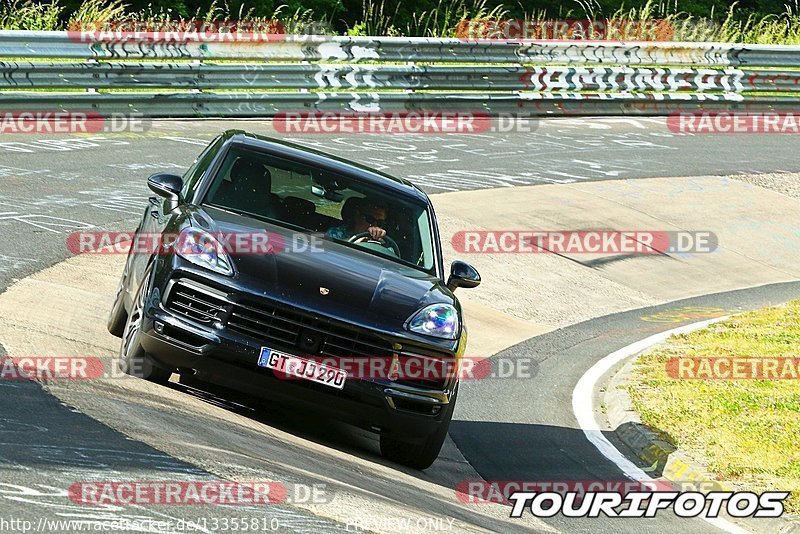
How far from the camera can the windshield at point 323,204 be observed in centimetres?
824

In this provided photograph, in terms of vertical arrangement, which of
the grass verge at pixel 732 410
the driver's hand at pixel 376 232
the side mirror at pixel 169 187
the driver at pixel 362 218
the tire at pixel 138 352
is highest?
the side mirror at pixel 169 187

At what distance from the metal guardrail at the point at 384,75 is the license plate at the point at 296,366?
10.8m

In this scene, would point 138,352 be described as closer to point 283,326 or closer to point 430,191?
point 283,326

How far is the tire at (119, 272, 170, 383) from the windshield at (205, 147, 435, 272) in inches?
39.1

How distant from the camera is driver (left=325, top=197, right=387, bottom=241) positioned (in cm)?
832

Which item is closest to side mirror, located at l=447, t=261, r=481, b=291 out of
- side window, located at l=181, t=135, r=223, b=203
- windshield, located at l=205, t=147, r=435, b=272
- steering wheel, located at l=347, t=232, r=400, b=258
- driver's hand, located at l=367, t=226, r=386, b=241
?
windshield, located at l=205, t=147, r=435, b=272

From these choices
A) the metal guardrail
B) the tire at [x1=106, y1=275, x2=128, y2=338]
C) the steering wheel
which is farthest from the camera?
the metal guardrail

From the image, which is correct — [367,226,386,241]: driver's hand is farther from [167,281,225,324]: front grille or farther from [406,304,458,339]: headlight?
[167,281,225,324]: front grille

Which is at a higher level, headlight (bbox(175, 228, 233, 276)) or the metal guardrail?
headlight (bbox(175, 228, 233, 276))

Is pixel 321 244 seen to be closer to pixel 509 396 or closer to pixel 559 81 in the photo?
pixel 509 396

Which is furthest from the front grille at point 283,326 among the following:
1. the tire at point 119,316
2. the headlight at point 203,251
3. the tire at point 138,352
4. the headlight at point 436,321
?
the tire at point 119,316

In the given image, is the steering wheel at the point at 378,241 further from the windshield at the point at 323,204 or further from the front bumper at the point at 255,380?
the front bumper at the point at 255,380

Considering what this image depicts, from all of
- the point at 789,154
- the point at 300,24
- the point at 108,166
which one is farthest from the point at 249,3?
the point at 108,166

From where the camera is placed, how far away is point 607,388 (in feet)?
35.4
